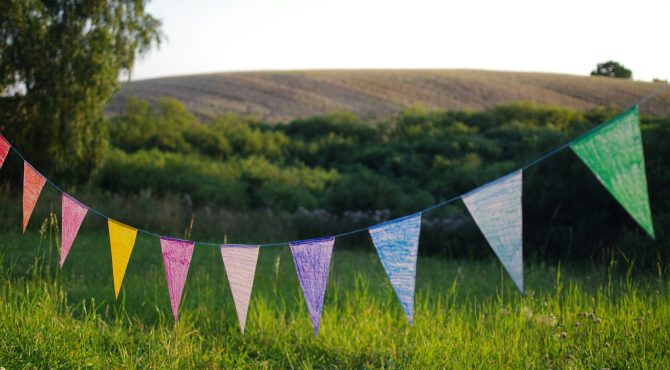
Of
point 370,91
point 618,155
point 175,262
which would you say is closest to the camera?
point 618,155

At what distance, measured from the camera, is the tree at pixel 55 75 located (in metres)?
11.1

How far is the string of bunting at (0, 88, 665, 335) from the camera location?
3244 mm

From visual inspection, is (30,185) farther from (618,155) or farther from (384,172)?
(384,172)

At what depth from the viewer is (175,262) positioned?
12.8ft

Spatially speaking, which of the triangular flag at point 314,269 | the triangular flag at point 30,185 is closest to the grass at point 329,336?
the triangular flag at point 30,185

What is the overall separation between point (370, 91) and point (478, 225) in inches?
1175

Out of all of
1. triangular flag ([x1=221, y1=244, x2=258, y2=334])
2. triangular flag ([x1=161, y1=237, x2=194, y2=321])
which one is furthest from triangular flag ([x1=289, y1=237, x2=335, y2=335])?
triangular flag ([x1=161, y1=237, x2=194, y2=321])

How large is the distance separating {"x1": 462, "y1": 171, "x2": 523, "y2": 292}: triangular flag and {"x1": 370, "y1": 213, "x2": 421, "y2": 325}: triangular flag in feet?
1.11

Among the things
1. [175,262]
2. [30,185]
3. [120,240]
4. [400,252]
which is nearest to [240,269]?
[175,262]

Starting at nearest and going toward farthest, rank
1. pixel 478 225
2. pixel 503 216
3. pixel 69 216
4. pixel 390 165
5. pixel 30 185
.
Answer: pixel 503 216, pixel 478 225, pixel 69 216, pixel 30 185, pixel 390 165

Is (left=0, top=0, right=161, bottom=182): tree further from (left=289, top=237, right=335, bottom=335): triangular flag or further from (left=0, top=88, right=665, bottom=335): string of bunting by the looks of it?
(left=289, top=237, right=335, bottom=335): triangular flag

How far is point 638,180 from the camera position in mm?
3240

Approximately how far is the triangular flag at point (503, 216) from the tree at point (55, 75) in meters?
9.54

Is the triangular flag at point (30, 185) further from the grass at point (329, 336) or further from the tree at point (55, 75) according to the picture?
the tree at point (55, 75)
